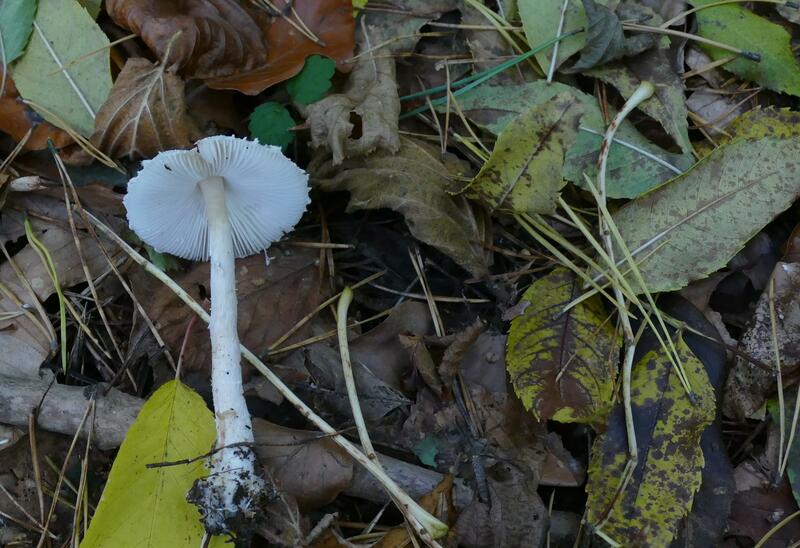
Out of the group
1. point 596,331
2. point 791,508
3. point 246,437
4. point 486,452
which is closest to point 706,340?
point 596,331

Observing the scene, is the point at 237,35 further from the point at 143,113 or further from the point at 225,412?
the point at 225,412

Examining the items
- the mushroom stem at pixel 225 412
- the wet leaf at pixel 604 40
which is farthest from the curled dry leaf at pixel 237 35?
the wet leaf at pixel 604 40

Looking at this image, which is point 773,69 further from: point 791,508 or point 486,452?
point 486,452

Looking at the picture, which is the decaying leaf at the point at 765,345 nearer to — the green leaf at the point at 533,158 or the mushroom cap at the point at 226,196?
the green leaf at the point at 533,158

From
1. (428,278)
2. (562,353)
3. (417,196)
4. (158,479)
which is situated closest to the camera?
(158,479)

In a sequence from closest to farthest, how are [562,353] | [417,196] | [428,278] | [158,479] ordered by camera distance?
1. [158,479]
2. [562,353]
3. [417,196]
4. [428,278]

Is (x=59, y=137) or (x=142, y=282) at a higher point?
(x=59, y=137)

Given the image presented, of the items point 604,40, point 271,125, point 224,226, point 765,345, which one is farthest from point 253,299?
point 765,345
